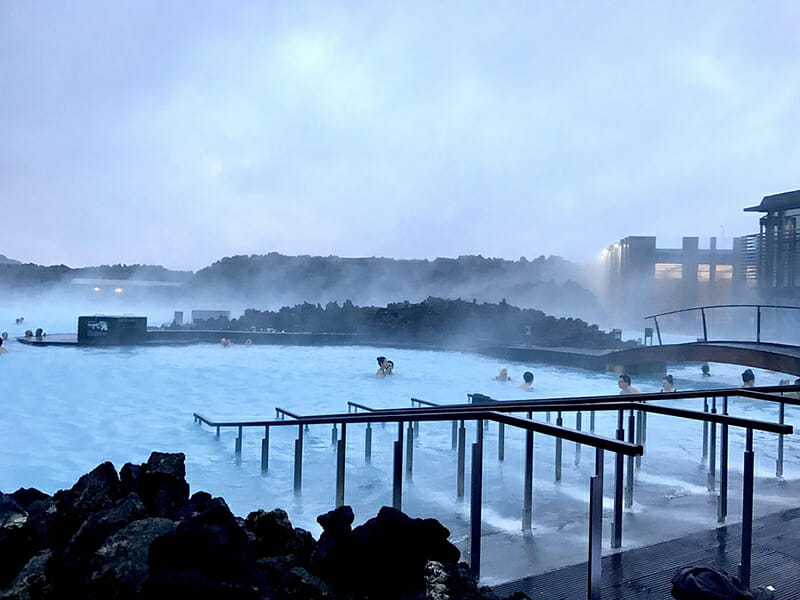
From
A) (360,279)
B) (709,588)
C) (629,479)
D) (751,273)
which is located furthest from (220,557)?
(360,279)

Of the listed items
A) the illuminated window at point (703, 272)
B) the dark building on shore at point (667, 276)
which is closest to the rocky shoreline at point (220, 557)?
the dark building on shore at point (667, 276)

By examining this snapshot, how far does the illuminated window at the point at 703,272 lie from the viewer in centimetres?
3484


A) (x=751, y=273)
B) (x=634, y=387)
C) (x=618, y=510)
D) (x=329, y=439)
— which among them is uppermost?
(x=751, y=273)

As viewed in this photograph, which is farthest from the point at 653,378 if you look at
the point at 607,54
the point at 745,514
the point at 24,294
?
the point at 24,294

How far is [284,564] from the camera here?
2098mm

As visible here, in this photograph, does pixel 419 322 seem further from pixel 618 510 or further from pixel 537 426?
pixel 537 426

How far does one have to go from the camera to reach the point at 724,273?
3394cm

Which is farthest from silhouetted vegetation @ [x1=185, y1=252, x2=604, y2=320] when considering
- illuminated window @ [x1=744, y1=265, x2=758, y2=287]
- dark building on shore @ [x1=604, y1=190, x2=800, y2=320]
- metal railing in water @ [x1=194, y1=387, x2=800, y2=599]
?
metal railing in water @ [x1=194, y1=387, x2=800, y2=599]

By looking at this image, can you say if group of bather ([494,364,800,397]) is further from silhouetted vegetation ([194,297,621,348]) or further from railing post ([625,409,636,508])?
silhouetted vegetation ([194,297,621,348])

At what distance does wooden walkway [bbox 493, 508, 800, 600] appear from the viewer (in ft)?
6.81

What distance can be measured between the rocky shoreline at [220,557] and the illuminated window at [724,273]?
121ft

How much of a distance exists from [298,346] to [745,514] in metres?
18.7

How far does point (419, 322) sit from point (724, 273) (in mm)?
21459

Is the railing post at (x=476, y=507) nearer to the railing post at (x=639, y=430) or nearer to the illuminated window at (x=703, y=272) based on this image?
the railing post at (x=639, y=430)
